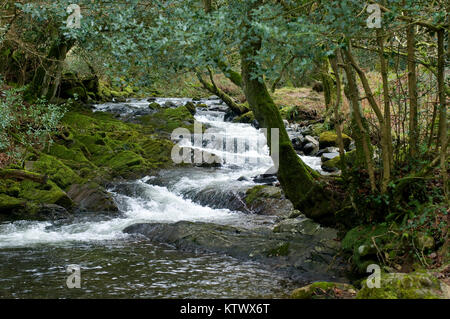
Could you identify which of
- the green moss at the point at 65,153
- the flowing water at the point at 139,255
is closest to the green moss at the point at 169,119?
the green moss at the point at 65,153

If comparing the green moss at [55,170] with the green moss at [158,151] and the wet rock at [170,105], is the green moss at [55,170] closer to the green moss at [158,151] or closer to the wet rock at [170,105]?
the green moss at [158,151]

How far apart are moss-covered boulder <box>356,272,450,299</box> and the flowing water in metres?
1.66

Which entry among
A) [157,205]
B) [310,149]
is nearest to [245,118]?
[310,149]

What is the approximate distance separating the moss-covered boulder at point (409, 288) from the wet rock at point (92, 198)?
31.8 ft

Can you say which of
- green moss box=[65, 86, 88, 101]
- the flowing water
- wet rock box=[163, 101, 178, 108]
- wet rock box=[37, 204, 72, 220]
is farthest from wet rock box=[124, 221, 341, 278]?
wet rock box=[163, 101, 178, 108]

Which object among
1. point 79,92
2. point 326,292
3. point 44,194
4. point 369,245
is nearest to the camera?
point 326,292

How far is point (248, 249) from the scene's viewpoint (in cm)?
897

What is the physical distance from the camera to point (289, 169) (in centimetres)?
892

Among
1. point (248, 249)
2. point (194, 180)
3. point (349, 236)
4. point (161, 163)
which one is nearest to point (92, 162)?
point (161, 163)

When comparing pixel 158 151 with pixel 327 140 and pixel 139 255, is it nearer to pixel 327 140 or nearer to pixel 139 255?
pixel 327 140

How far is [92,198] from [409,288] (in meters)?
10.8

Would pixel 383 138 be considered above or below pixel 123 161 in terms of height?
above

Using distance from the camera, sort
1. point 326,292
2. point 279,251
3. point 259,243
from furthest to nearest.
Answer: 1. point 259,243
2. point 279,251
3. point 326,292
